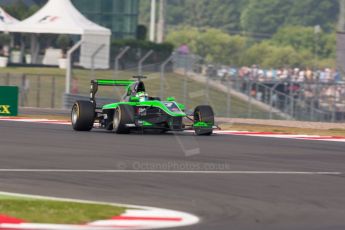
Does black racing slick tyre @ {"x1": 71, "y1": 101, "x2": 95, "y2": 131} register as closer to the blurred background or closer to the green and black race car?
the green and black race car

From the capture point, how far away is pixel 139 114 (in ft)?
65.2

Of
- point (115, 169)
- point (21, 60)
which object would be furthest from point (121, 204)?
point (21, 60)

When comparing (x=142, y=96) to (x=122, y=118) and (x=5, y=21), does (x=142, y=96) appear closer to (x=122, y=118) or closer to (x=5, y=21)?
(x=122, y=118)

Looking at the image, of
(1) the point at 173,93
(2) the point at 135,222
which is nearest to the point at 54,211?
(2) the point at 135,222

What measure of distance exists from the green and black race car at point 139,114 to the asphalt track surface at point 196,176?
27 centimetres

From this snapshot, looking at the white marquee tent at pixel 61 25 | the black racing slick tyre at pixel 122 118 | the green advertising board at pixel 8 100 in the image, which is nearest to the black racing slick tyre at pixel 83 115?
the black racing slick tyre at pixel 122 118

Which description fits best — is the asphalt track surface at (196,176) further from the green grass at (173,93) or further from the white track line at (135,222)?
the green grass at (173,93)

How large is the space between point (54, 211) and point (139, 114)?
32.7 feet

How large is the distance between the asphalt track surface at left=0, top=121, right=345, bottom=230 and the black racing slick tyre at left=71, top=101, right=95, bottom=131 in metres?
0.29

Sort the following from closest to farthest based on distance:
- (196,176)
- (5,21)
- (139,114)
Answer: (196,176)
(139,114)
(5,21)

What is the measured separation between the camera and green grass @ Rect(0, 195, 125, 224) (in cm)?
956

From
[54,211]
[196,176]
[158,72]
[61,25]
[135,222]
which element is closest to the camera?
[135,222]

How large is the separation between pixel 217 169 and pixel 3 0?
5215 cm

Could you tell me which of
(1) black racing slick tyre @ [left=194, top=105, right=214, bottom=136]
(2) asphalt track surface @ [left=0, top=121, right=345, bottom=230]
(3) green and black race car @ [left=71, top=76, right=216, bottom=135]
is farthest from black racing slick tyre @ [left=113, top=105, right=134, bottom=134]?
(1) black racing slick tyre @ [left=194, top=105, right=214, bottom=136]
